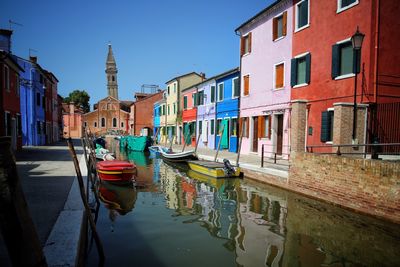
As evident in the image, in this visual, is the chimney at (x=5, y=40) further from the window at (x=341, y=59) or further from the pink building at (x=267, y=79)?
the window at (x=341, y=59)

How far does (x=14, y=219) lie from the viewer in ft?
8.11

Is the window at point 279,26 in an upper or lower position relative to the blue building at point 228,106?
upper

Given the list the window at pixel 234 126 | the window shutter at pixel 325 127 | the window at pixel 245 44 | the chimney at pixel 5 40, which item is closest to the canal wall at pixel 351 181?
the window shutter at pixel 325 127

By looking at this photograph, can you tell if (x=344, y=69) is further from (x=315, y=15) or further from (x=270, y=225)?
(x=270, y=225)

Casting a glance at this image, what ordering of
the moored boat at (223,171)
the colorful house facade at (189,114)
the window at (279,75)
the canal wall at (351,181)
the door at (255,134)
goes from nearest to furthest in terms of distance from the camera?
the canal wall at (351,181)
the moored boat at (223,171)
the window at (279,75)
the door at (255,134)
the colorful house facade at (189,114)

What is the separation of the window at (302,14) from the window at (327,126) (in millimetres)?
4691

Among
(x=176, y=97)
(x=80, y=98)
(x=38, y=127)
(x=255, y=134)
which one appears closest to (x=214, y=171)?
(x=255, y=134)

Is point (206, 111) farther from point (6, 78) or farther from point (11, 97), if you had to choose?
point (6, 78)

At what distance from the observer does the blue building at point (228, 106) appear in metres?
21.2

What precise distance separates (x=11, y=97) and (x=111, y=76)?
71.0 metres

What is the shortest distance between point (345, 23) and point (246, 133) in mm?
9230

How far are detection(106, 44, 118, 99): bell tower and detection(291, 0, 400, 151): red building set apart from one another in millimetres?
78058

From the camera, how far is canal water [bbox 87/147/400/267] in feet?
18.4

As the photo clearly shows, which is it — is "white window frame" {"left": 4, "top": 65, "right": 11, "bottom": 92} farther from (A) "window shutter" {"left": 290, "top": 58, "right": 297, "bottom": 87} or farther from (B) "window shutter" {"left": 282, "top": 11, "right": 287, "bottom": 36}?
(A) "window shutter" {"left": 290, "top": 58, "right": 297, "bottom": 87}
